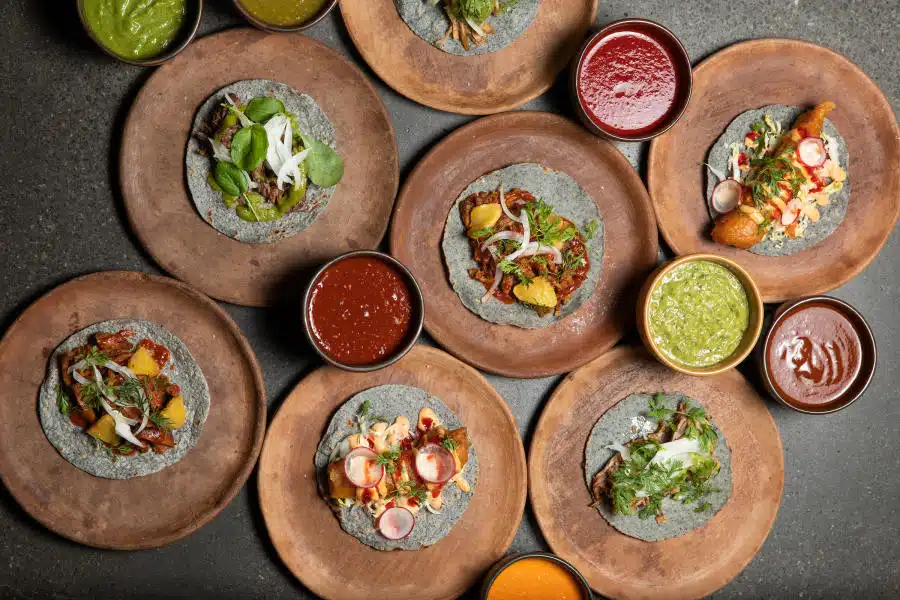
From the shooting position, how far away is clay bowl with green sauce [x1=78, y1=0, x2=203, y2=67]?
3572mm

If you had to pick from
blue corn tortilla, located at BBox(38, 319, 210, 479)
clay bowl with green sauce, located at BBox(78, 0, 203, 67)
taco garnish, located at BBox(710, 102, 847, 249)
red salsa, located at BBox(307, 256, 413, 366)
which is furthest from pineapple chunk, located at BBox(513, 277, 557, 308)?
clay bowl with green sauce, located at BBox(78, 0, 203, 67)

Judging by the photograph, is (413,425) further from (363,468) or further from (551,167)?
(551,167)

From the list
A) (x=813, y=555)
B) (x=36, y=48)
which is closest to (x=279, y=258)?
(x=36, y=48)

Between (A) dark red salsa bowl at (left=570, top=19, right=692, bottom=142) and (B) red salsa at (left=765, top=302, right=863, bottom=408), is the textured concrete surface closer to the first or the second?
(A) dark red salsa bowl at (left=570, top=19, right=692, bottom=142)

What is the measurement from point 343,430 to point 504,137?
5.84 ft

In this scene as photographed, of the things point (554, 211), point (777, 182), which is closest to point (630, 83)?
point (554, 211)

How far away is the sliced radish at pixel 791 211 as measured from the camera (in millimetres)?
4082

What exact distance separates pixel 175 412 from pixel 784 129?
3665 mm

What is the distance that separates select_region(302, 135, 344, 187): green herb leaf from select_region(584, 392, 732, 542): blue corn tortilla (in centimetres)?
194

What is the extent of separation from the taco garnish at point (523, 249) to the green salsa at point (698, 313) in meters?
0.47

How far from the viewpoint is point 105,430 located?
3703 millimetres

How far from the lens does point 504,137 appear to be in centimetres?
402

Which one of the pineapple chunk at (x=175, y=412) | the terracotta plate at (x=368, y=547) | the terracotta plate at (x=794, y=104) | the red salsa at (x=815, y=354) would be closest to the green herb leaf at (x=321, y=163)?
the terracotta plate at (x=368, y=547)

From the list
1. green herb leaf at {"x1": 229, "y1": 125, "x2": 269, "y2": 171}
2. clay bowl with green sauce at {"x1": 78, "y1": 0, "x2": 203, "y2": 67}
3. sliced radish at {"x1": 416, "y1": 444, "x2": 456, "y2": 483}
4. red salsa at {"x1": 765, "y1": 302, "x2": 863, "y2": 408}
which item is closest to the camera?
clay bowl with green sauce at {"x1": 78, "y1": 0, "x2": 203, "y2": 67}
